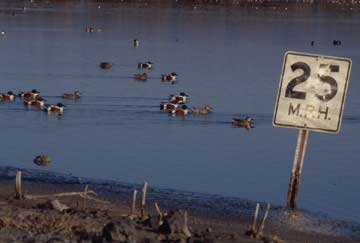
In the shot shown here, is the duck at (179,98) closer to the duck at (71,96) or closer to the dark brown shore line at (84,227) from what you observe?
the duck at (71,96)

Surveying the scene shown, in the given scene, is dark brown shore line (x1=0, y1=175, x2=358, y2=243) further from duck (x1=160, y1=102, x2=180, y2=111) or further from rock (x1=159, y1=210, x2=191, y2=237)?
duck (x1=160, y1=102, x2=180, y2=111)

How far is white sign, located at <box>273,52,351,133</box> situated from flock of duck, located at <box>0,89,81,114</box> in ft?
69.0

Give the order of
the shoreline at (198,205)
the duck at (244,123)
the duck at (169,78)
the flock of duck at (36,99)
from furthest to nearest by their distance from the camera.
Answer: the duck at (169,78) → the flock of duck at (36,99) → the duck at (244,123) → the shoreline at (198,205)

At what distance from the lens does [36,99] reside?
118ft

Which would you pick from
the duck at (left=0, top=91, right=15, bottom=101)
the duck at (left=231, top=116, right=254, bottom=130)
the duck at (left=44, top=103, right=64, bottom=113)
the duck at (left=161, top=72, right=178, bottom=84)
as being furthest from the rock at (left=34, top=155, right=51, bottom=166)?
the duck at (left=161, top=72, right=178, bottom=84)

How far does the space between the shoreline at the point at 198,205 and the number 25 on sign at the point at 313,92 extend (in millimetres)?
2606

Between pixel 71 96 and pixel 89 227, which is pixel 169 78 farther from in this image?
pixel 89 227

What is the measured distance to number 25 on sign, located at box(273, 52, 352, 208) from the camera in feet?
45.9

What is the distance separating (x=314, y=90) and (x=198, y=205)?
6741 mm

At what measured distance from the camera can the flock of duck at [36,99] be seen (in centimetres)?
3450

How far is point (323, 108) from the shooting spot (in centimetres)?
1409

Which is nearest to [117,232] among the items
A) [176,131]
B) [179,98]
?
[176,131]

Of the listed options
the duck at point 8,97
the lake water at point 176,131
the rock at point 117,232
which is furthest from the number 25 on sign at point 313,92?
the duck at point 8,97

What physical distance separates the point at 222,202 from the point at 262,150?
792 cm
